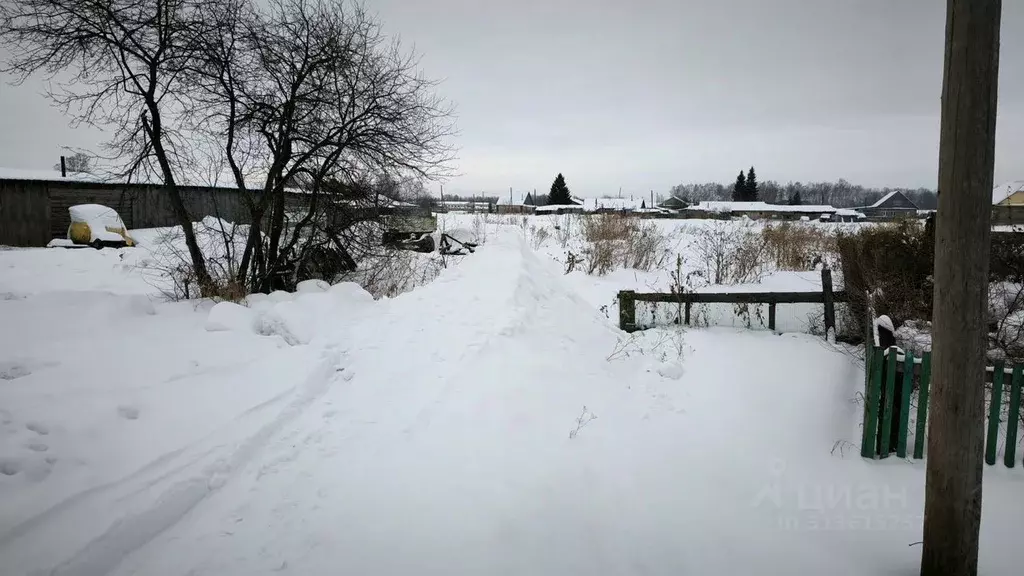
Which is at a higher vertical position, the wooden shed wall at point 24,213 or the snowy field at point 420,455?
the wooden shed wall at point 24,213

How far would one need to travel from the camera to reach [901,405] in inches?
168

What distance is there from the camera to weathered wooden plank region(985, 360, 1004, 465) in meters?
4.06

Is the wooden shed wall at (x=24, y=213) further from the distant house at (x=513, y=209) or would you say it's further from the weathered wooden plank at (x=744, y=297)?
the distant house at (x=513, y=209)

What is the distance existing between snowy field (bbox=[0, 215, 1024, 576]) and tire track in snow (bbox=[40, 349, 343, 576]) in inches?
0.6

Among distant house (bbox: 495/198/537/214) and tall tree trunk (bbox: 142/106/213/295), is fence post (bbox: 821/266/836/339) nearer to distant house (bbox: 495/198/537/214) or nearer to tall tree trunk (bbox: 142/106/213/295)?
tall tree trunk (bbox: 142/106/213/295)

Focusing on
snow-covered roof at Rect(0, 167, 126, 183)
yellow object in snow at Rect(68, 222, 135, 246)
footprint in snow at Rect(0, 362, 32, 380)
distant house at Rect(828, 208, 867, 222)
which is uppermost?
distant house at Rect(828, 208, 867, 222)

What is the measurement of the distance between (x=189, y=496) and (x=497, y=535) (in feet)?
6.85

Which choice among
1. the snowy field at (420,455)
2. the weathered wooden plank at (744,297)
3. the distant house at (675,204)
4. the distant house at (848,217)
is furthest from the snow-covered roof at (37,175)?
the distant house at (675,204)

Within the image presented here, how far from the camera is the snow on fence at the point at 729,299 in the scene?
799cm

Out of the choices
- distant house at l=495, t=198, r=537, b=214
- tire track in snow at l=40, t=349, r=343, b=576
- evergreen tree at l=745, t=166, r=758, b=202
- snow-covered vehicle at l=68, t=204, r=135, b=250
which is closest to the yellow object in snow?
snow-covered vehicle at l=68, t=204, r=135, b=250

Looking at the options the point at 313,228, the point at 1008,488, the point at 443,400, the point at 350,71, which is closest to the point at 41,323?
the point at 443,400

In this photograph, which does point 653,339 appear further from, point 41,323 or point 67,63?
point 67,63

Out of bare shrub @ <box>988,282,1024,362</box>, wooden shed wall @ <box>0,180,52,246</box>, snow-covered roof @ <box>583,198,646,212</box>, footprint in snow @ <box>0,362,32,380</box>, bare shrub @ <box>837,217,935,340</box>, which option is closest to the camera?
footprint in snow @ <box>0,362,32,380</box>

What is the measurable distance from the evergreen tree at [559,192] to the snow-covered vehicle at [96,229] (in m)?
59.2
